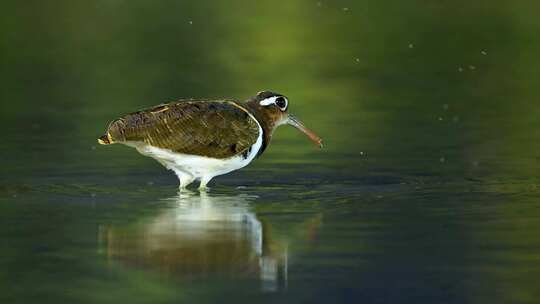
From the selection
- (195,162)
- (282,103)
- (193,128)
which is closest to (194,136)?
(193,128)

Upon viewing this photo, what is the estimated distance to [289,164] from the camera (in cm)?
1703

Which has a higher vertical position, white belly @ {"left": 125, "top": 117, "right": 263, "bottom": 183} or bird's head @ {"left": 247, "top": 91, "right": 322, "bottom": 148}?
bird's head @ {"left": 247, "top": 91, "right": 322, "bottom": 148}

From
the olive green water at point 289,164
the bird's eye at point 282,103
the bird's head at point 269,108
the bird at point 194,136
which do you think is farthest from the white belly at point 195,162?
the bird's eye at point 282,103

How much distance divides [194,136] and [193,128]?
8 centimetres

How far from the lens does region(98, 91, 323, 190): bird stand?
15.0m

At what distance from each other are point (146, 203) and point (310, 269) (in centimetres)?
324

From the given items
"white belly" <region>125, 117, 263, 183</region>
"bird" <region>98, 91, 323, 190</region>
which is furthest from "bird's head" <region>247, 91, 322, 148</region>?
"white belly" <region>125, 117, 263, 183</region>

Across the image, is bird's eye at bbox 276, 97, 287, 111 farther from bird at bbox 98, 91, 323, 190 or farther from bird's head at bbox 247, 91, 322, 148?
bird at bbox 98, 91, 323, 190

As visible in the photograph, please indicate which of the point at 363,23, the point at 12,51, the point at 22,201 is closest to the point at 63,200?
the point at 22,201

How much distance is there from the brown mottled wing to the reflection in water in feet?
2.70

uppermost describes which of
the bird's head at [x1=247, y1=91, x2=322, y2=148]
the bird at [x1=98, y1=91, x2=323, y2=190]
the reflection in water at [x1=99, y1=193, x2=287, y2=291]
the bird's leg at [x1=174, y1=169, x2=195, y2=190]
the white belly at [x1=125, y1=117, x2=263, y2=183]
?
the bird's head at [x1=247, y1=91, x2=322, y2=148]

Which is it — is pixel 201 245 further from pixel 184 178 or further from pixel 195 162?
pixel 184 178

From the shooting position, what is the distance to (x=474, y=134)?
1905cm

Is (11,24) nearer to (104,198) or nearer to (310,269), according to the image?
(104,198)
